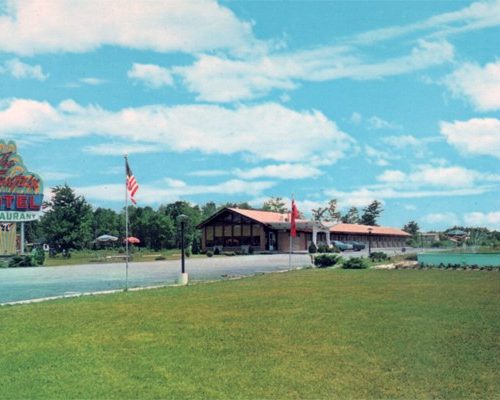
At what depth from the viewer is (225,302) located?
1439 centimetres

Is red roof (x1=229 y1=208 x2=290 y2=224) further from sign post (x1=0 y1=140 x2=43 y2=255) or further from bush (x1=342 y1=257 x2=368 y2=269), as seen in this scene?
bush (x1=342 y1=257 x2=368 y2=269)

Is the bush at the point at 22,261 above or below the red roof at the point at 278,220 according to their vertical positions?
below

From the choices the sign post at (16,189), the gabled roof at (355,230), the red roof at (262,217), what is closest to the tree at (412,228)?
the gabled roof at (355,230)

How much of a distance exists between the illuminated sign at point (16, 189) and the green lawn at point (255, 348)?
3231 cm

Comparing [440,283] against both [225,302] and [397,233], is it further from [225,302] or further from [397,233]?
[397,233]

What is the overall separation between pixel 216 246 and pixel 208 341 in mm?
56238

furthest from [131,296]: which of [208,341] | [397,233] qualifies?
[397,233]

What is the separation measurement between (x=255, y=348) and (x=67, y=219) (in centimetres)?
4574

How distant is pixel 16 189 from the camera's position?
44.2 m

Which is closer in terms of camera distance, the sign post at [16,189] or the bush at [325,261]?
the bush at [325,261]

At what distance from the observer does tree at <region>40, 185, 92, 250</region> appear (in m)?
50.7

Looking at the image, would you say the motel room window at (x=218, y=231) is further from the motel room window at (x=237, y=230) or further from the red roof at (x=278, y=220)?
the red roof at (x=278, y=220)

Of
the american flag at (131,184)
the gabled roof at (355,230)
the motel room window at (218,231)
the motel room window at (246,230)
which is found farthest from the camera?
the gabled roof at (355,230)

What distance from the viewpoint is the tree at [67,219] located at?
5072 cm
